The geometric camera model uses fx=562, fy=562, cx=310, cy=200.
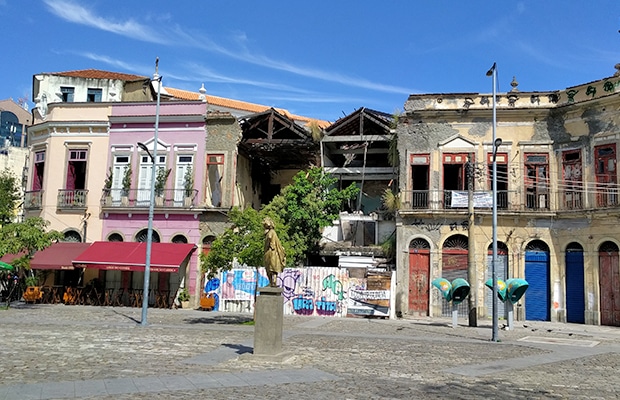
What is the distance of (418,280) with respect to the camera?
26.1m

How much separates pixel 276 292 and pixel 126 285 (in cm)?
1862

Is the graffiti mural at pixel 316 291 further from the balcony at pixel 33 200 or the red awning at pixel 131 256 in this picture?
the balcony at pixel 33 200

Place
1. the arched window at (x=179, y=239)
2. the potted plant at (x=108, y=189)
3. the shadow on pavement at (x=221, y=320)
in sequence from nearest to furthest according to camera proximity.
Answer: the shadow on pavement at (x=221, y=320) → the arched window at (x=179, y=239) → the potted plant at (x=108, y=189)

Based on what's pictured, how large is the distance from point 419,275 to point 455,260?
5.86ft

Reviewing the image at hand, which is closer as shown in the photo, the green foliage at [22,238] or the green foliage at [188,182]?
the green foliage at [22,238]

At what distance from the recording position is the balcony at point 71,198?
1158 inches

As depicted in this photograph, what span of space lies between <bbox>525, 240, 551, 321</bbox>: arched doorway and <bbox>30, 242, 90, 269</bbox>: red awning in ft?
70.1

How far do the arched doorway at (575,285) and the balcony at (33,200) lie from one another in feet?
86.5

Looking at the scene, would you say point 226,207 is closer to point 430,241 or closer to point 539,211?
point 430,241

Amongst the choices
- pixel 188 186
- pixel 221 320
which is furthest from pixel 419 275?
pixel 188 186

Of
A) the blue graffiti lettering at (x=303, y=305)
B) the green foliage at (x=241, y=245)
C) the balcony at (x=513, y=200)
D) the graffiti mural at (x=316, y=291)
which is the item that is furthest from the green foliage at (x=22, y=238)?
the balcony at (x=513, y=200)

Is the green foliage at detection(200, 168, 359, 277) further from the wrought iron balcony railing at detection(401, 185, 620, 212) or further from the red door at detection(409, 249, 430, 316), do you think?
the red door at detection(409, 249, 430, 316)

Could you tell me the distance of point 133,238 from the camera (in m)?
28.8

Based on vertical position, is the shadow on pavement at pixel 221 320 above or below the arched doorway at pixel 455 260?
below
